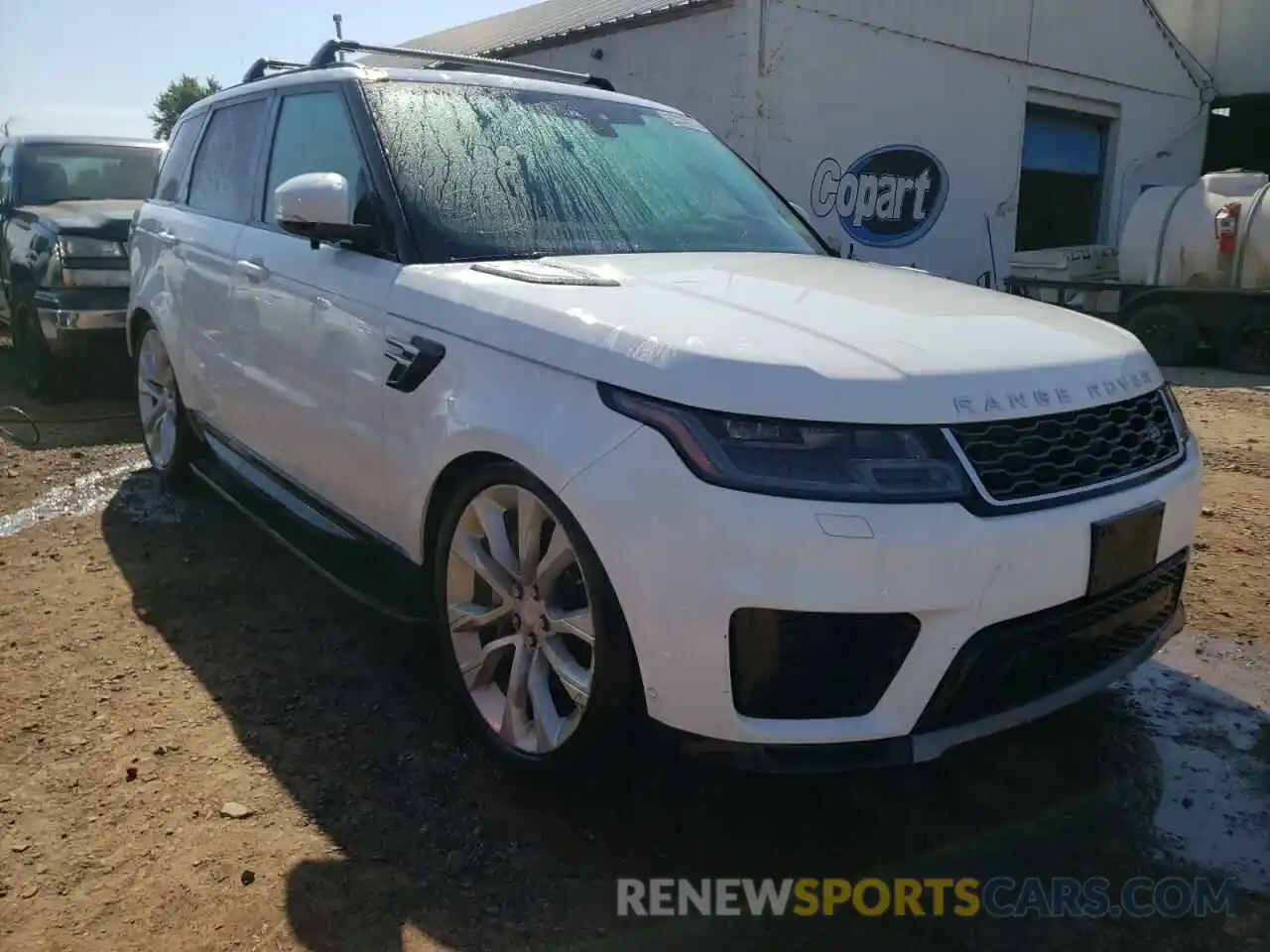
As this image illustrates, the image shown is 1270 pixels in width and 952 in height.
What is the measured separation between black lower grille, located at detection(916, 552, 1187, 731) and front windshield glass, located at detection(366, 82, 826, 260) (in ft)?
5.41

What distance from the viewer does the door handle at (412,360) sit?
108 inches

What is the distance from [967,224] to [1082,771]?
45.0ft

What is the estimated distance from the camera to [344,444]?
3.21 metres

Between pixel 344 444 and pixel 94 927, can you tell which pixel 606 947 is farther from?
pixel 344 444

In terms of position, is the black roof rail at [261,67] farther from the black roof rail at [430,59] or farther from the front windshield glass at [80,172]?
the front windshield glass at [80,172]

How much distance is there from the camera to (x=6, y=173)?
327 inches

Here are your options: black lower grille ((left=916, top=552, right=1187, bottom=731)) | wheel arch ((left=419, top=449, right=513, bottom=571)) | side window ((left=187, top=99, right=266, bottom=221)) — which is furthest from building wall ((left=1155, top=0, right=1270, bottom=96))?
wheel arch ((left=419, top=449, right=513, bottom=571))

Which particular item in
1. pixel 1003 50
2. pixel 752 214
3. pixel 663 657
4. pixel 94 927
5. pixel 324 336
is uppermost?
pixel 1003 50

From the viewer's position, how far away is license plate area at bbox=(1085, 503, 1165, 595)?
2295 mm

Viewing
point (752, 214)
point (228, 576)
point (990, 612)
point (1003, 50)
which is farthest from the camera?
point (1003, 50)

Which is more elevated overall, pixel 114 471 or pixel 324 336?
pixel 324 336

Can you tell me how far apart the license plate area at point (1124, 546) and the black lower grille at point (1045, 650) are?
40 millimetres

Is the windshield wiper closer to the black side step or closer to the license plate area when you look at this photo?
the black side step

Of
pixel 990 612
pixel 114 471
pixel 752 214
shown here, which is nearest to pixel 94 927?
pixel 990 612
